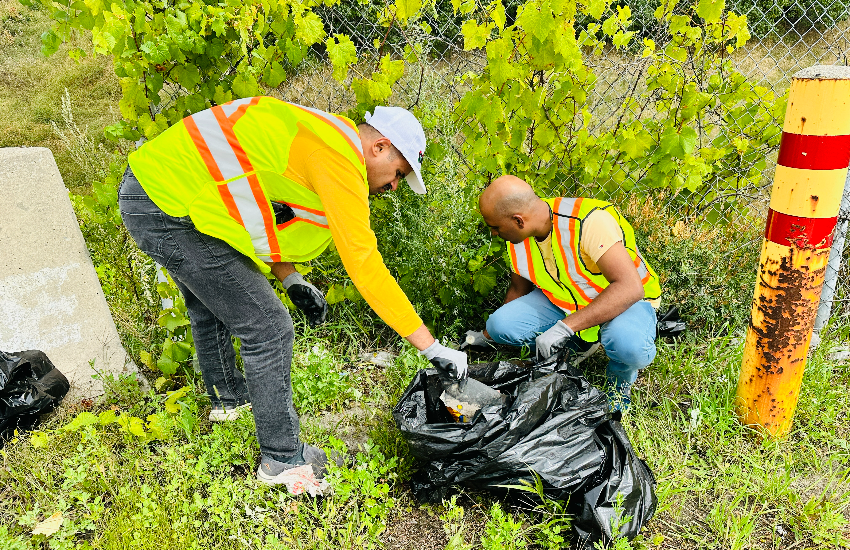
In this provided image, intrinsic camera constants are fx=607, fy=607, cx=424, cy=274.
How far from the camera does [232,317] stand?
202cm

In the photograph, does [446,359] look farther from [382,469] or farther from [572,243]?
[572,243]

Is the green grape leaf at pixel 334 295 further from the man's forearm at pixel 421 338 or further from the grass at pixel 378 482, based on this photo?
the man's forearm at pixel 421 338

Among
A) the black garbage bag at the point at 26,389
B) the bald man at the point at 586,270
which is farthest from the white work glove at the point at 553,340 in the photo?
the black garbage bag at the point at 26,389

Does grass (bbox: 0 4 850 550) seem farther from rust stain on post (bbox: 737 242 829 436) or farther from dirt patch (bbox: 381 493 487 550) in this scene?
rust stain on post (bbox: 737 242 829 436)

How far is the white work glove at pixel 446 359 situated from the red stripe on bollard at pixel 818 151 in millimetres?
1235

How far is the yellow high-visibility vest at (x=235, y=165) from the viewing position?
181cm

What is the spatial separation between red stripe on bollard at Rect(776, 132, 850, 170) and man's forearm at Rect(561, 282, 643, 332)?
71 centimetres

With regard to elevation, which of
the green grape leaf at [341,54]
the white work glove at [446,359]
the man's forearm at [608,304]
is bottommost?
the man's forearm at [608,304]

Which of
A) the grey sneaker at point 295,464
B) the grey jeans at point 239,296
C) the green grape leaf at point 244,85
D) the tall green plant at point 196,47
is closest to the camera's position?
the grey jeans at point 239,296

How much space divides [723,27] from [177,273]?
8.22 ft

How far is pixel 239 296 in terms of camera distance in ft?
6.52

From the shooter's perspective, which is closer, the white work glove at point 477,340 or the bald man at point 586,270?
the bald man at point 586,270

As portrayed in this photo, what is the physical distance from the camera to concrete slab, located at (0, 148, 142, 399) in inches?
115

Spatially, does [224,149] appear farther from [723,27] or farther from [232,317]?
[723,27]
